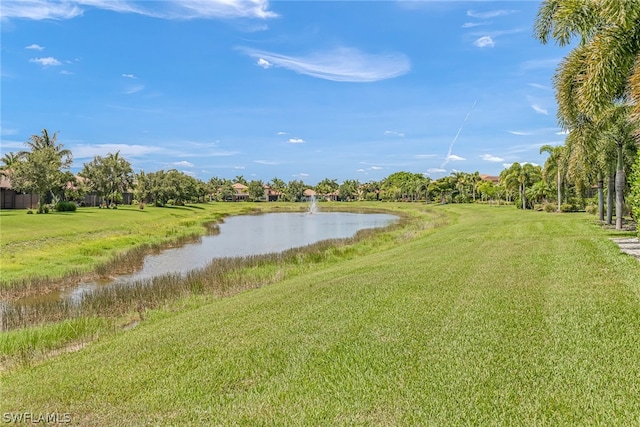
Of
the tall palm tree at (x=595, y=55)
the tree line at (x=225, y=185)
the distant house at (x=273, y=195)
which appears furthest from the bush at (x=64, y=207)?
Result: the distant house at (x=273, y=195)

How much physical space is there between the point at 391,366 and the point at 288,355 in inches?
63.3

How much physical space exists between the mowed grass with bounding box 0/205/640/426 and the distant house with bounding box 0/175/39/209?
53.8 m

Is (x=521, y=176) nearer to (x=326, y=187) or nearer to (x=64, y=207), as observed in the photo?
(x=64, y=207)

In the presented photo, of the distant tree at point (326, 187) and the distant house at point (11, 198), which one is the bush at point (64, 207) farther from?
the distant tree at point (326, 187)

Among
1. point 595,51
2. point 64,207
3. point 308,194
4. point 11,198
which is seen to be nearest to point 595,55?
point 595,51

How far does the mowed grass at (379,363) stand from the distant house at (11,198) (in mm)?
53843

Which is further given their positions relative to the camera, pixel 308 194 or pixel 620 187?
pixel 308 194

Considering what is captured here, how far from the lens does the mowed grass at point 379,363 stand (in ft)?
15.2

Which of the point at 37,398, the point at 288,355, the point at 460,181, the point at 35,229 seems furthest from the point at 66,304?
the point at 460,181

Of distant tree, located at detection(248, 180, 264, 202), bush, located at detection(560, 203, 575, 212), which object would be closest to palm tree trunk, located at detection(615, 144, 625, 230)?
bush, located at detection(560, 203, 575, 212)

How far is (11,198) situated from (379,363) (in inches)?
2436

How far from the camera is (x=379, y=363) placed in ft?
19.1

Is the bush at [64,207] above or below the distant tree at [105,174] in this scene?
below

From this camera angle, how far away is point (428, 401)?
4.70 meters
